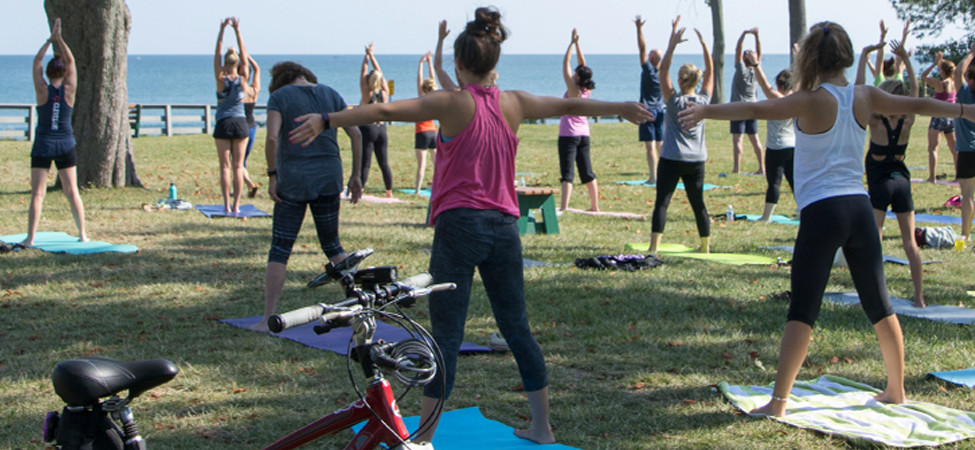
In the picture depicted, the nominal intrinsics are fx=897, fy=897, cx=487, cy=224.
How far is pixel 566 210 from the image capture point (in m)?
12.8

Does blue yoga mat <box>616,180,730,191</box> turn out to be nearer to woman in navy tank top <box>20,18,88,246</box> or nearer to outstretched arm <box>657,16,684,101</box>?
outstretched arm <box>657,16,684,101</box>

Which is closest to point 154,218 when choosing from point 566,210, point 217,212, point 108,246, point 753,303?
point 217,212

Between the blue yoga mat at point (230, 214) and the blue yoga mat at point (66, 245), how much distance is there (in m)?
2.08

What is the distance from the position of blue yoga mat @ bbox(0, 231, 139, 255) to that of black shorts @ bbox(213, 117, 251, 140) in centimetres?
230

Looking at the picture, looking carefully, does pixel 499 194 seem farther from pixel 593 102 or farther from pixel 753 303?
pixel 753 303

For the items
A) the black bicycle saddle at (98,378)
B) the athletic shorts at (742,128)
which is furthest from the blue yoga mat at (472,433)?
the athletic shorts at (742,128)

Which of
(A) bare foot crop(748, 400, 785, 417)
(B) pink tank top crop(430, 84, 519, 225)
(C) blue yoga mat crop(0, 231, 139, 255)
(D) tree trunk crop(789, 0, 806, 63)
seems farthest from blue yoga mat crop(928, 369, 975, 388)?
(D) tree trunk crop(789, 0, 806, 63)

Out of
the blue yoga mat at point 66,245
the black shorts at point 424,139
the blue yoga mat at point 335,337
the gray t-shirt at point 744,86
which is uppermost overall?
the gray t-shirt at point 744,86

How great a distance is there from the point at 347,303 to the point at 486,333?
12.1ft

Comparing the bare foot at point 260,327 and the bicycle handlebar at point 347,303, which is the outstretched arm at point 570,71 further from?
the bicycle handlebar at point 347,303

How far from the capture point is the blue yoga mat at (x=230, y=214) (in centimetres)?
1181

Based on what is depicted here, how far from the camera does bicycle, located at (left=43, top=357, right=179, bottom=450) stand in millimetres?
2715

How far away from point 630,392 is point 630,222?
7.10m

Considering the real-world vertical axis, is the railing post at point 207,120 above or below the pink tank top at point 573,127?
above
